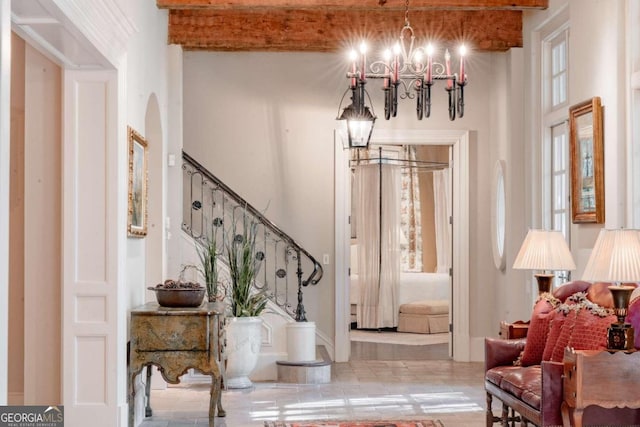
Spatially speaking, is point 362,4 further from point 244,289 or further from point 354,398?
point 354,398

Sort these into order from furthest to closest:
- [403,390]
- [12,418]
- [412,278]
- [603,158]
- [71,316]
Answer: [412,278], [403,390], [603,158], [71,316], [12,418]

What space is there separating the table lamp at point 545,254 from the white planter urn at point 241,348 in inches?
101

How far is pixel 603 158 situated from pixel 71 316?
367 centimetres

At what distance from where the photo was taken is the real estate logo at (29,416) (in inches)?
152

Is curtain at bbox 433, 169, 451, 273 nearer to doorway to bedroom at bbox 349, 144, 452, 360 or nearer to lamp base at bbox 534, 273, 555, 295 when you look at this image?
doorway to bedroom at bbox 349, 144, 452, 360

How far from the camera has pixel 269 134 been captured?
30.6 ft

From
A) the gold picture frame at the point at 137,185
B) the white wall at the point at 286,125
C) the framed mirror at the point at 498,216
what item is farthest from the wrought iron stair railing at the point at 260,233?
the gold picture frame at the point at 137,185

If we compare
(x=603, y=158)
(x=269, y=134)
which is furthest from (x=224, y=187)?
(x=603, y=158)


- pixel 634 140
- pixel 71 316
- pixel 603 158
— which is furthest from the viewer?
pixel 603 158

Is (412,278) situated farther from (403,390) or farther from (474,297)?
(403,390)

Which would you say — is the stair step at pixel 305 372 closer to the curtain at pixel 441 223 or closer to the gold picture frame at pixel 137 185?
the gold picture frame at pixel 137 185

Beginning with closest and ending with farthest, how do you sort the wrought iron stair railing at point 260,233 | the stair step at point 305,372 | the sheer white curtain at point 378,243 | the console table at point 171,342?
the console table at point 171,342, the stair step at point 305,372, the wrought iron stair railing at point 260,233, the sheer white curtain at point 378,243

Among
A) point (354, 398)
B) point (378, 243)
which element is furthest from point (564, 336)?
point (378, 243)

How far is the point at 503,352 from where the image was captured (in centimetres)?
588
